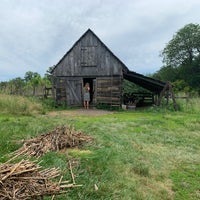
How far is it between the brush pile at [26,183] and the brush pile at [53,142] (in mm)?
1707

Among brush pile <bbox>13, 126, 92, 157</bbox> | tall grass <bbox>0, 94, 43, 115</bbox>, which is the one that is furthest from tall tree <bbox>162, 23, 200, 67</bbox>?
brush pile <bbox>13, 126, 92, 157</bbox>

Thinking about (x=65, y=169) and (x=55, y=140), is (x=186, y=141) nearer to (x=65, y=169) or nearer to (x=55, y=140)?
(x=55, y=140)

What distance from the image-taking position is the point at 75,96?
73.3 feet

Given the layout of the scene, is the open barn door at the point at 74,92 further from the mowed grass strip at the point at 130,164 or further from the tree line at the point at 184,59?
the tree line at the point at 184,59

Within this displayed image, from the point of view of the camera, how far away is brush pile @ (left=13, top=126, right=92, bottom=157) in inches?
257

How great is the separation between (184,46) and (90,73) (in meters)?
35.1

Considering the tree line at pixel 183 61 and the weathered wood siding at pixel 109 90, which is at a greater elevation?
the tree line at pixel 183 61

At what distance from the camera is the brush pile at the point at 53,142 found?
6.54 m

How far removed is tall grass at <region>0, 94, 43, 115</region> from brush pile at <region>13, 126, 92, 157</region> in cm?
805

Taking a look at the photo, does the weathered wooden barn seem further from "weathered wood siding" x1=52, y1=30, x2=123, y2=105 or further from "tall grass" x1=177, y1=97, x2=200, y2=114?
"tall grass" x1=177, y1=97, x2=200, y2=114

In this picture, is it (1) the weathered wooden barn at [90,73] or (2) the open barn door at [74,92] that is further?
Result: (2) the open barn door at [74,92]

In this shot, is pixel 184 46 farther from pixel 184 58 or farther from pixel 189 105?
pixel 189 105

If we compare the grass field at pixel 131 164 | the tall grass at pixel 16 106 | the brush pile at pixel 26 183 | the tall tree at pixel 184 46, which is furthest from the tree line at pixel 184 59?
the brush pile at pixel 26 183

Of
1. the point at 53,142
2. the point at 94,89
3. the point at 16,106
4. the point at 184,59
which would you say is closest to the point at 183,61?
the point at 184,59
